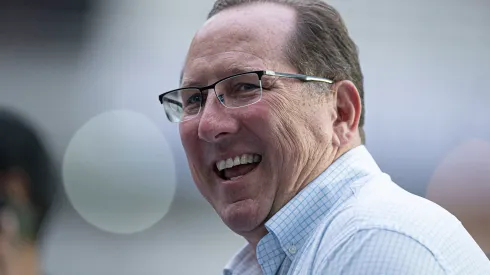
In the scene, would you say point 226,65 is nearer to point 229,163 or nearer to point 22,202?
point 229,163

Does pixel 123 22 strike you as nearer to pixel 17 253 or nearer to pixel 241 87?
pixel 17 253

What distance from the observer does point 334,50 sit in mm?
1607

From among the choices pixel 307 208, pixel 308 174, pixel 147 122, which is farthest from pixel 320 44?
pixel 147 122

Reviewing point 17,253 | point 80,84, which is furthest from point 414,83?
point 17,253

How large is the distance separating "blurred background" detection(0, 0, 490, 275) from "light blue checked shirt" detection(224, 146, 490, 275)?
4301mm

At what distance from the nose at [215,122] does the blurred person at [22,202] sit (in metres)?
2.18

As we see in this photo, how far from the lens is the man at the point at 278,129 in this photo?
136cm

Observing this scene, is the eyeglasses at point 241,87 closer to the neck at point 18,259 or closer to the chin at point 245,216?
the chin at point 245,216

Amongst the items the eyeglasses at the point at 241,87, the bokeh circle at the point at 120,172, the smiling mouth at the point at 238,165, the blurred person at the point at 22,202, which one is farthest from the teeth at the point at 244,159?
the bokeh circle at the point at 120,172

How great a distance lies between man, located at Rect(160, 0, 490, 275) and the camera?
1359 millimetres

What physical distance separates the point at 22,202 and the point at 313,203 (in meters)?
2.43

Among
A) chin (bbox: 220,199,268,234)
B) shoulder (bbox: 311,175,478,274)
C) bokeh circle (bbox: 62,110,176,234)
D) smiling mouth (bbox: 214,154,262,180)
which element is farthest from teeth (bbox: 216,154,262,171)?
bokeh circle (bbox: 62,110,176,234)

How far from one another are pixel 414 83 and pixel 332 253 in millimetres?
5190

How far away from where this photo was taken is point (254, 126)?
4.80ft
